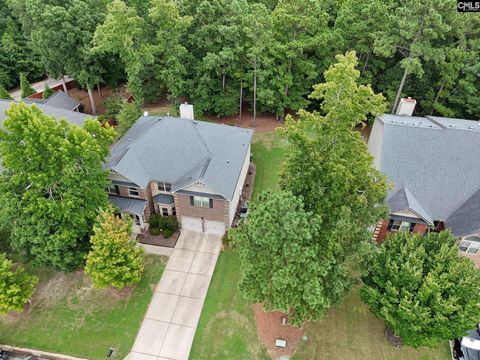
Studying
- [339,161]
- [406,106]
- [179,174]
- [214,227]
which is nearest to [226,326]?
[214,227]

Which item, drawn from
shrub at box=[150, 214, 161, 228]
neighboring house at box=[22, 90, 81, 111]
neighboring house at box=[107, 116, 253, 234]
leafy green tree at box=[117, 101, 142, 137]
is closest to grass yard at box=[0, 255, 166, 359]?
shrub at box=[150, 214, 161, 228]

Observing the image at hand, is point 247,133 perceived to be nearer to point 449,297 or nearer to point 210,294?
point 210,294

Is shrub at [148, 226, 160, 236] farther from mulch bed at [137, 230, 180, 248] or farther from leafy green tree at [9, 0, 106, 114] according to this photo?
leafy green tree at [9, 0, 106, 114]

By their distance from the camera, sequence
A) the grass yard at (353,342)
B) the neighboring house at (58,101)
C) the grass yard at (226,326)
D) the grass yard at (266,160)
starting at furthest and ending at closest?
1. the neighboring house at (58,101)
2. the grass yard at (266,160)
3. the grass yard at (226,326)
4. the grass yard at (353,342)

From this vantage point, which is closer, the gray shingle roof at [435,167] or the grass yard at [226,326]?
the grass yard at [226,326]

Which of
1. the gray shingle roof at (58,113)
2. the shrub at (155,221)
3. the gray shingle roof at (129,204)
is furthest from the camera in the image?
the gray shingle roof at (58,113)

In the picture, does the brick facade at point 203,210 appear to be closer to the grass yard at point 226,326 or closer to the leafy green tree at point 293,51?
the grass yard at point 226,326

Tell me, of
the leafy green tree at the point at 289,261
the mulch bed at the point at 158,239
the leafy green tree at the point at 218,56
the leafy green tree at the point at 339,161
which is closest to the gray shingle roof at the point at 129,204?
the mulch bed at the point at 158,239

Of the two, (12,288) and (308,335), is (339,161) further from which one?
(12,288)
